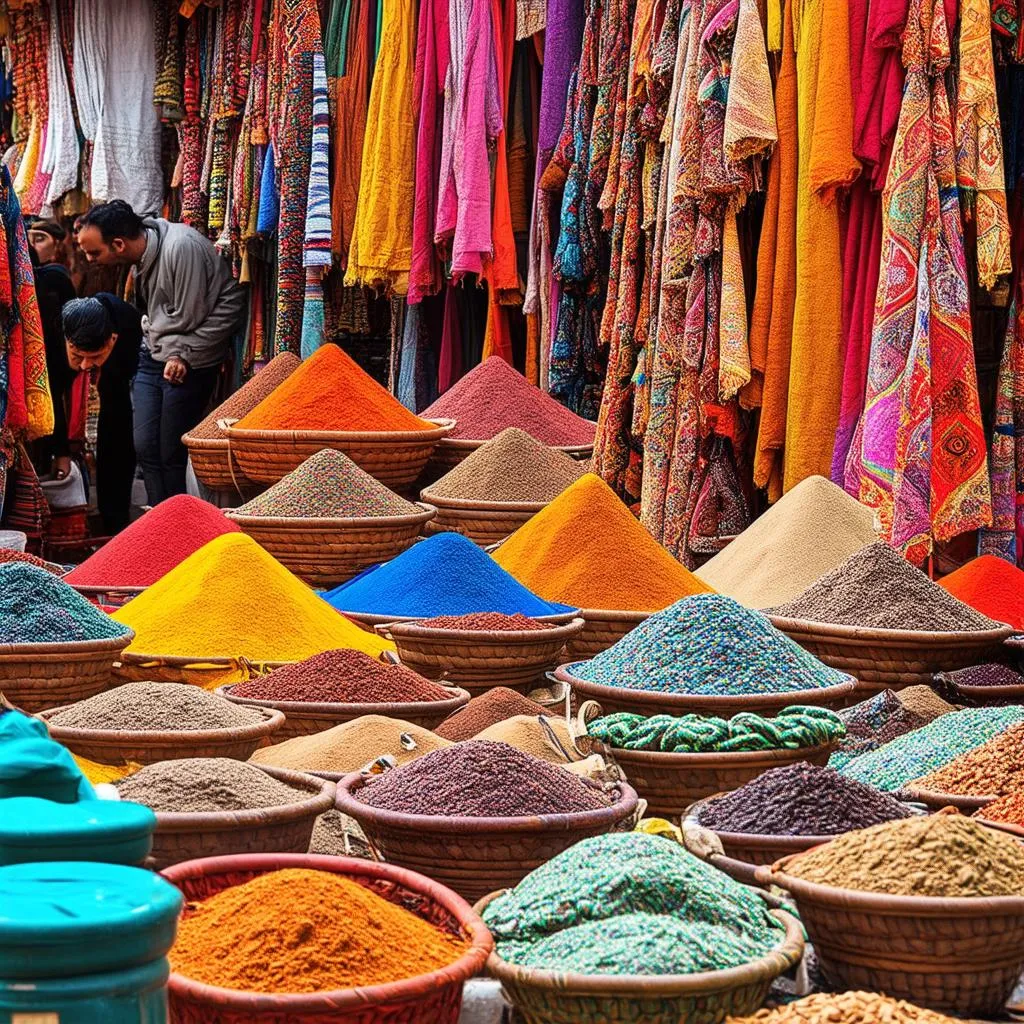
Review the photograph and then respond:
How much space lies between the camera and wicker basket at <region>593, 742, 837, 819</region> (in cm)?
156

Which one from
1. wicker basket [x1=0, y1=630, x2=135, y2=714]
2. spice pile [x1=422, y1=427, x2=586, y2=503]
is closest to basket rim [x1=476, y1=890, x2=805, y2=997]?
wicker basket [x1=0, y1=630, x2=135, y2=714]

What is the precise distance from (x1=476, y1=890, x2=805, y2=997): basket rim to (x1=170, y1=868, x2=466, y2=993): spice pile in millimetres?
45

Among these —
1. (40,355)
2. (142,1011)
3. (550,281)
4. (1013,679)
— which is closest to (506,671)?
(1013,679)

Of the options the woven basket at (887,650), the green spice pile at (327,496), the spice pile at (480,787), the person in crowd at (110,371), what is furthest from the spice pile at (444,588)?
the person in crowd at (110,371)

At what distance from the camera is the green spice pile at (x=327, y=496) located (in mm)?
2633

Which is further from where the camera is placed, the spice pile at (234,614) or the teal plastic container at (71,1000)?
the spice pile at (234,614)

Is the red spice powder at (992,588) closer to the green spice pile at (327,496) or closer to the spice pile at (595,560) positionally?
the spice pile at (595,560)

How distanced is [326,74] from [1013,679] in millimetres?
3220

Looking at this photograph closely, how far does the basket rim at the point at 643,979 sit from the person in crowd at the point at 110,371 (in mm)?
4666

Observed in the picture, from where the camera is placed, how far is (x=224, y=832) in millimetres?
1259

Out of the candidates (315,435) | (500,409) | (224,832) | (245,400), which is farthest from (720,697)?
(245,400)

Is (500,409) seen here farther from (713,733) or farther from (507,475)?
(713,733)

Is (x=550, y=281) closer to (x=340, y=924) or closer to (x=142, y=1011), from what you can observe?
(x=340, y=924)

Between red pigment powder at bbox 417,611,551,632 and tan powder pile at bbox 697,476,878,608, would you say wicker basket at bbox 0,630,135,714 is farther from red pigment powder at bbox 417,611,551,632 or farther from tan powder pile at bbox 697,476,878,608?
tan powder pile at bbox 697,476,878,608
